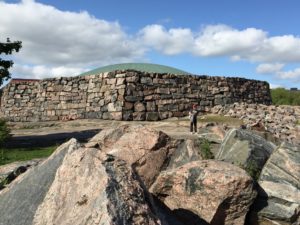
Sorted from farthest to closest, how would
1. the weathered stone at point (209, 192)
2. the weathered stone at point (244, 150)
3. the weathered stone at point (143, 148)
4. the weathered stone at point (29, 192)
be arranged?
the weathered stone at point (244, 150)
the weathered stone at point (143, 148)
the weathered stone at point (209, 192)
the weathered stone at point (29, 192)

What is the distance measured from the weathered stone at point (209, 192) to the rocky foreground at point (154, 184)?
0.04 feet

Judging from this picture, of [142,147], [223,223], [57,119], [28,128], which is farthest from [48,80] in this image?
[223,223]

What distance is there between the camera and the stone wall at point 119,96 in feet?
67.2

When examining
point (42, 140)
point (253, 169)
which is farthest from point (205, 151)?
point (42, 140)

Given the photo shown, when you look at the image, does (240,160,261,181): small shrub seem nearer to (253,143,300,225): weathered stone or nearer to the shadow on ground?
(253,143,300,225): weathered stone

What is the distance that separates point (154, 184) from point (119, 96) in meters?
14.3

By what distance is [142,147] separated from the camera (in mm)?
6988

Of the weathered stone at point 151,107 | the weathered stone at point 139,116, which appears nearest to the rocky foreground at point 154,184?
the weathered stone at point 139,116

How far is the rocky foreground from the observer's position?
3717 mm

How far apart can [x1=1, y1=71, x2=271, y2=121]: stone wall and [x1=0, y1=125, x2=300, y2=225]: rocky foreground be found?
12.5 metres

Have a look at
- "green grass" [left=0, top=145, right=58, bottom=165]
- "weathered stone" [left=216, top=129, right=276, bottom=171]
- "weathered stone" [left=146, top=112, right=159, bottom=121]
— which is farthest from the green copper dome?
"weathered stone" [left=216, top=129, right=276, bottom=171]

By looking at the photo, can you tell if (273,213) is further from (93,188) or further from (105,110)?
(105,110)

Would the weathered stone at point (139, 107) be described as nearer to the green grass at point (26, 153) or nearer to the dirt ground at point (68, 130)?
the dirt ground at point (68, 130)

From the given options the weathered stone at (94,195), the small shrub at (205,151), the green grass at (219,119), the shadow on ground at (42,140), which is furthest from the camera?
the green grass at (219,119)
